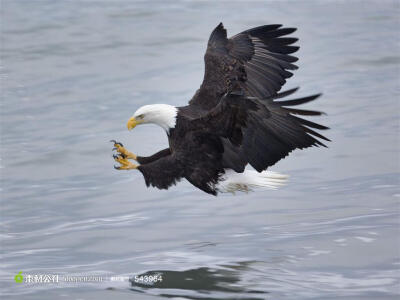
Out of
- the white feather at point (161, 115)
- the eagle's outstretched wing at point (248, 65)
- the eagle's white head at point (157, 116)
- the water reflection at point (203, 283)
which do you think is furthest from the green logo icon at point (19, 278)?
the eagle's outstretched wing at point (248, 65)

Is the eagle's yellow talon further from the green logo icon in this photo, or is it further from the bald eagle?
the green logo icon

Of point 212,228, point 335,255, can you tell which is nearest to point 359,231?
point 335,255

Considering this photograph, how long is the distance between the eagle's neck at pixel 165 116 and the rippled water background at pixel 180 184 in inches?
30.6

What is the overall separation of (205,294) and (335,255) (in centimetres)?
102

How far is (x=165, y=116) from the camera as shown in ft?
20.3

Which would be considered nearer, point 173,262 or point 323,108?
point 173,262

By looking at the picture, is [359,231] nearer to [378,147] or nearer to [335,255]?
[335,255]

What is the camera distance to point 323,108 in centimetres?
941

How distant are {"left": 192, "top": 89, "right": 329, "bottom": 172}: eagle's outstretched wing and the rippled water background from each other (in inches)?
27.6

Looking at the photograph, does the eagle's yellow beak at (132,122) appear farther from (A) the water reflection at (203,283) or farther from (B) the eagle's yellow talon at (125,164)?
(A) the water reflection at (203,283)

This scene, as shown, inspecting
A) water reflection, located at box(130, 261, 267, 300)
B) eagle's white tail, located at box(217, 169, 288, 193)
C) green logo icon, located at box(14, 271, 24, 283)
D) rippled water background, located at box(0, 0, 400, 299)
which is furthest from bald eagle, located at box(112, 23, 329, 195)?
green logo icon, located at box(14, 271, 24, 283)

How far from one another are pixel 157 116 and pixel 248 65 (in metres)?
0.95

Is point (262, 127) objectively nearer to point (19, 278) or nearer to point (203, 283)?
point (203, 283)

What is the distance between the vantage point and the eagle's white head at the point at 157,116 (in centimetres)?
615
